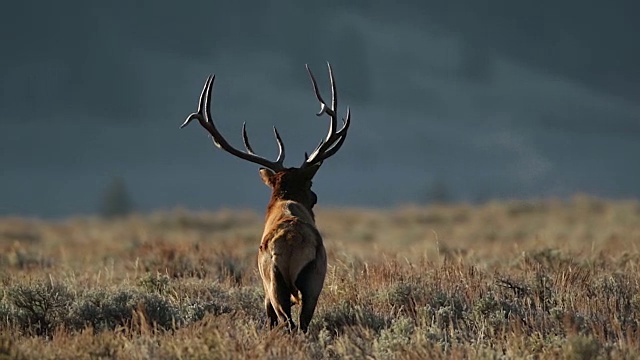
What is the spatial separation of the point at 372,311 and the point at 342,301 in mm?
329

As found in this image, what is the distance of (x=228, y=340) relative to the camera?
281 inches

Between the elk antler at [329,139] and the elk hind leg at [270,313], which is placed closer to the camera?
the elk hind leg at [270,313]

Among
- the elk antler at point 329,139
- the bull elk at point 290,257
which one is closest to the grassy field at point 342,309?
the bull elk at point 290,257

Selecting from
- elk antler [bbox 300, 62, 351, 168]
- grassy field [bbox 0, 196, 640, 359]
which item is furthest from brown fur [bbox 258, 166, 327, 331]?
elk antler [bbox 300, 62, 351, 168]

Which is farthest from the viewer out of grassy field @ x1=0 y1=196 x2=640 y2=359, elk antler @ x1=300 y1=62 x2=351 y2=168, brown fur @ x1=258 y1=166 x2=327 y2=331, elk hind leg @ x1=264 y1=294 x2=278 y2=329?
elk antler @ x1=300 y1=62 x2=351 y2=168

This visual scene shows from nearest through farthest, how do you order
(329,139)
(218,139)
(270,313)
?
(270,313) → (329,139) → (218,139)

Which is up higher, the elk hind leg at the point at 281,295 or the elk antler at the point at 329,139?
the elk antler at the point at 329,139

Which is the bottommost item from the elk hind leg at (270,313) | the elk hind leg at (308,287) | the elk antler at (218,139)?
the elk hind leg at (270,313)

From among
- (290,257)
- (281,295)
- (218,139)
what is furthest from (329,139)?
(281,295)

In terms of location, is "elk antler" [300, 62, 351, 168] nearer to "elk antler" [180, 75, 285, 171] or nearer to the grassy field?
"elk antler" [180, 75, 285, 171]

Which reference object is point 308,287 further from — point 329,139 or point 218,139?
point 218,139

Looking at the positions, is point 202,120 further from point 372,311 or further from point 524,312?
point 524,312

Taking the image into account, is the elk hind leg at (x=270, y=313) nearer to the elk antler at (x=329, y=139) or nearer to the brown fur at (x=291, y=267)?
the brown fur at (x=291, y=267)

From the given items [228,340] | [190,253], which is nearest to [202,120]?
[228,340]
